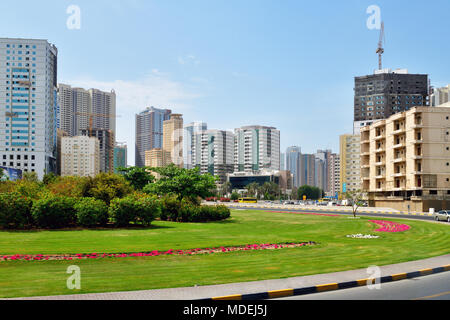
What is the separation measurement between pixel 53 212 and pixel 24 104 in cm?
17029

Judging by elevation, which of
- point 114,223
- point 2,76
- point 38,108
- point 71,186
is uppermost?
point 2,76

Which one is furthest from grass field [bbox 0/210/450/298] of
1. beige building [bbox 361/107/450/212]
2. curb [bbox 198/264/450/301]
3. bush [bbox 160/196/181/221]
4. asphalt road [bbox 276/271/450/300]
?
beige building [bbox 361/107/450/212]

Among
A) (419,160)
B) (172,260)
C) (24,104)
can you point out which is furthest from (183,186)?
(24,104)

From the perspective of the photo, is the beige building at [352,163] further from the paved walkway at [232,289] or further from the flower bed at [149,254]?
the paved walkway at [232,289]

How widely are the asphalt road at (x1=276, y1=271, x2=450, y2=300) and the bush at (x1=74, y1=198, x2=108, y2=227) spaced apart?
23680 millimetres

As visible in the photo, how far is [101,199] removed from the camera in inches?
1442

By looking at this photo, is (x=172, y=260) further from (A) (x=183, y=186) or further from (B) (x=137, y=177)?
(B) (x=137, y=177)

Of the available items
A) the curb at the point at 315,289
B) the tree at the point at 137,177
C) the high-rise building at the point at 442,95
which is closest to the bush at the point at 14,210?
the tree at the point at 137,177

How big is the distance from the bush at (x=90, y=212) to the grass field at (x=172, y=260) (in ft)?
9.88

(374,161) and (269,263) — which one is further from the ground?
→ (374,161)

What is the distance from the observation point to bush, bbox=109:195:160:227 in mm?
34156
